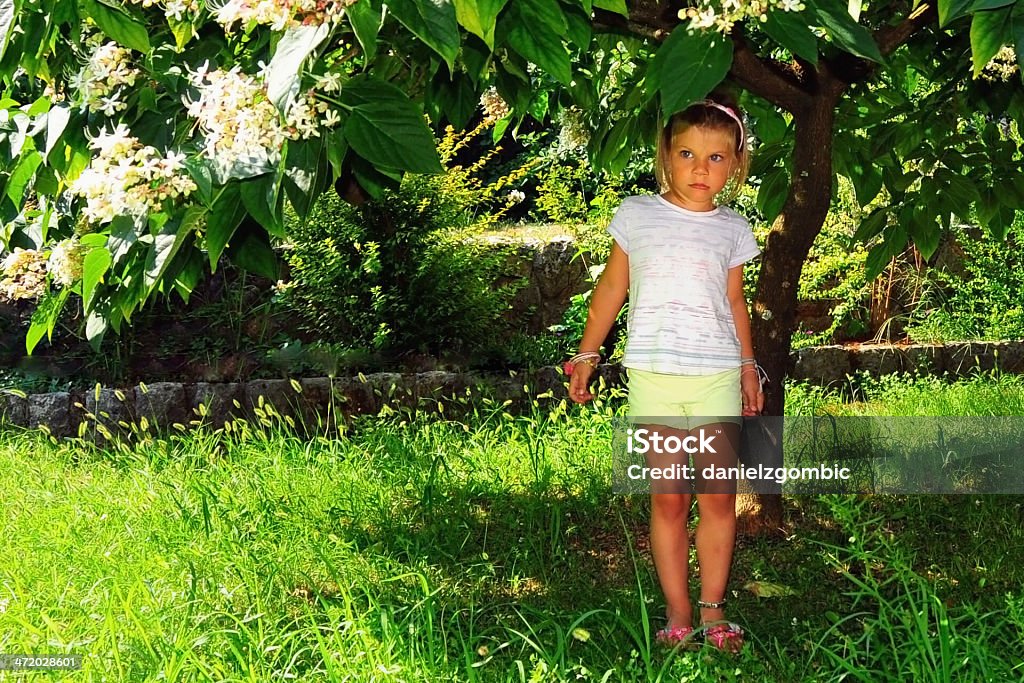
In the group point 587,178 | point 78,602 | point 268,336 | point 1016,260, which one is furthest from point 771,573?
point 587,178

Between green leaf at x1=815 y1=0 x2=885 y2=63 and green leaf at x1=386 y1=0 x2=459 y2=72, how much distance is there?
0.47m

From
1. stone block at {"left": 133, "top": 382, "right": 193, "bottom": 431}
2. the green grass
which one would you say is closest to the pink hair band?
the green grass

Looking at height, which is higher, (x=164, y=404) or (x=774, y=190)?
(x=774, y=190)

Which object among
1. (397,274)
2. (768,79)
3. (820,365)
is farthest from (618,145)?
(820,365)

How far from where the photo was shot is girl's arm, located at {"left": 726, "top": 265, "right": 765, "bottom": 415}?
230 cm

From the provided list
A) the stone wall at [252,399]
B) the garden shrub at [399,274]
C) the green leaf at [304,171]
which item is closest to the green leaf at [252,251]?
the green leaf at [304,171]

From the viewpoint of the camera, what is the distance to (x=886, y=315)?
19.3 ft

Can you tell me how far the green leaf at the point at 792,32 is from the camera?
136 centimetres

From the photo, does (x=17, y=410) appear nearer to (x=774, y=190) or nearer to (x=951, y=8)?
(x=774, y=190)

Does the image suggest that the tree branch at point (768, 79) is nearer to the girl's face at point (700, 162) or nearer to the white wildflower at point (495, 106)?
the girl's face at point (700, 162)

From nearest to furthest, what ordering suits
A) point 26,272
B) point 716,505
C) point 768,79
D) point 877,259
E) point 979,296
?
point 26,272, point 716,505, point 768,79, point 877,259, point 979,296

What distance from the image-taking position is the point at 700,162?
2199 mm

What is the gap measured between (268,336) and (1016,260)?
13.3ft

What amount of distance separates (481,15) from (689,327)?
1062 millimetres
